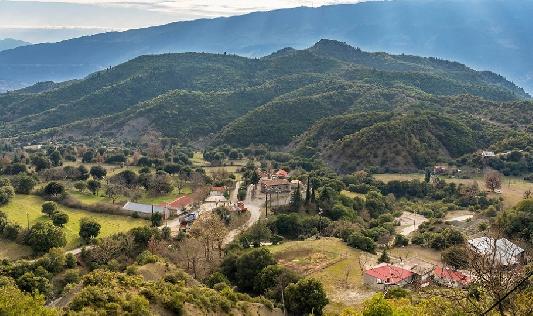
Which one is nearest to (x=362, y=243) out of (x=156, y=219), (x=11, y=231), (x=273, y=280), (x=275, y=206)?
(x=273, y=280)

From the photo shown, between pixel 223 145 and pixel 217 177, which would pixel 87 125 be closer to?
pixel 223 145

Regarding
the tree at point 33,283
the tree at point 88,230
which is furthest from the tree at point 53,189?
the tree at point 33,283

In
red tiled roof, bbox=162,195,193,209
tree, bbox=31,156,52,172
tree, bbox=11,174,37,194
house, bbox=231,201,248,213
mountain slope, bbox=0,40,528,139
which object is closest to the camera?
tree, bbox=11,174,37,194

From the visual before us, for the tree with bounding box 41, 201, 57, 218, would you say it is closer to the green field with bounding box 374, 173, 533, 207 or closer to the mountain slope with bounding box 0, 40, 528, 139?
the green field with bounding box 374, 173, 533, 207

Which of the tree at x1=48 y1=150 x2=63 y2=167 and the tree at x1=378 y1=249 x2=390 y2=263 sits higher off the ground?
the tree at x1=48 y1=150 x2=63 y2=167

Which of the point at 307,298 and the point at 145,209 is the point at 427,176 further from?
the point at 307,298

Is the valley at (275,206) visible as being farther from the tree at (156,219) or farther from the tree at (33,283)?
the tree at (156,219)

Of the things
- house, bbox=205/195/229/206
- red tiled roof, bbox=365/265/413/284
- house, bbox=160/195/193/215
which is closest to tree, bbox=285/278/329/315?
red tiled roof, bbox=365/265/413/284

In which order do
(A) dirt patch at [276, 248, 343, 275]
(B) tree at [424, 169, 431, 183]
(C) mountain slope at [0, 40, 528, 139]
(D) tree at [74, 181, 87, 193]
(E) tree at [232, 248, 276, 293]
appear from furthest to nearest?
(C) mountain slope at [0, 40, 528, 139] → (B) tree at [424, 169, 431, 183] → (D) tree at [74, 181, 87, 193] → (A) dirt patch at [276, 248, 343, 275] → (E) tree at [232, 248, 276, 293]
